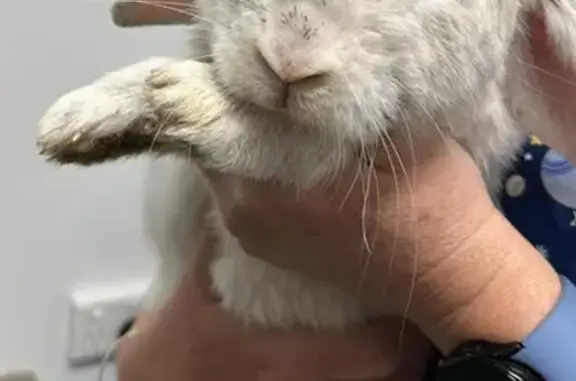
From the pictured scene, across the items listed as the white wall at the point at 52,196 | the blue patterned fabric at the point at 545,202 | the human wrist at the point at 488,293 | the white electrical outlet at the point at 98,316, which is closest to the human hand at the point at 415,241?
the human wrist at the point at 488,293

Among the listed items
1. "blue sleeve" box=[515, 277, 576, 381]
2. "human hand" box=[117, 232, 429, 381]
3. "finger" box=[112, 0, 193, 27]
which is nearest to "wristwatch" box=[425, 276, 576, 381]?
"blue sleeve" box=[515, 277, 576, 381]

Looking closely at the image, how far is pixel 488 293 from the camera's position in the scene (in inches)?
32.9

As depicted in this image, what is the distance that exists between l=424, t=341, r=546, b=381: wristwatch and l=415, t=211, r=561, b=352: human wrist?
0.03 feet

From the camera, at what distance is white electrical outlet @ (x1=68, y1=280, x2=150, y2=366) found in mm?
1714

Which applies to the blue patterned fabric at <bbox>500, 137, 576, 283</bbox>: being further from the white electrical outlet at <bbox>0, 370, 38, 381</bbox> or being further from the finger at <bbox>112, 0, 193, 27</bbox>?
the white electrical outlet at <bbox>0, 370, 38, 381</bbox>

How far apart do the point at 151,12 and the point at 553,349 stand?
450 millimetres

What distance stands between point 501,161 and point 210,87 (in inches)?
13.9

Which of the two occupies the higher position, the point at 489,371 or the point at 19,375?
the point at 489,371

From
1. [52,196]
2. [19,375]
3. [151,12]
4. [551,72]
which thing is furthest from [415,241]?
[19,375]

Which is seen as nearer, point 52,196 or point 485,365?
point 485,365

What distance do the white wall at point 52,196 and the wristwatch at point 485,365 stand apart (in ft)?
2.61

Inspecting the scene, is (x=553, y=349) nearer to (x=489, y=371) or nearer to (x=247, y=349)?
(x=489, y=371)

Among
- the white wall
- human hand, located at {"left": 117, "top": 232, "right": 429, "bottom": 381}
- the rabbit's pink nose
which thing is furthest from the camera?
the white wall

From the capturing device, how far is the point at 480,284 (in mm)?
831
